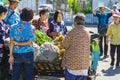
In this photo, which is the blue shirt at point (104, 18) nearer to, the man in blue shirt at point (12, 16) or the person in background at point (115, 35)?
the person in background at point (115, 35)

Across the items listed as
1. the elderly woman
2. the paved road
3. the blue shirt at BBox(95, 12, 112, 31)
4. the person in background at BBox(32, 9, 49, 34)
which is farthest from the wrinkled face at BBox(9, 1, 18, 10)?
the blue shirt at BBox(95, 12, 112, 31)

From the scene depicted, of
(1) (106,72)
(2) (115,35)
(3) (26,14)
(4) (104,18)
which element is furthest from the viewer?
(4) (104,18)

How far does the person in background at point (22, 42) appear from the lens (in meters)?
6.62

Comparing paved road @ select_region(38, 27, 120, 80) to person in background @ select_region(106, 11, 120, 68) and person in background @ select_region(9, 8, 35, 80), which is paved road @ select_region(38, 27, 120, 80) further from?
person in background @ select_region(9, 8, 35, 80)

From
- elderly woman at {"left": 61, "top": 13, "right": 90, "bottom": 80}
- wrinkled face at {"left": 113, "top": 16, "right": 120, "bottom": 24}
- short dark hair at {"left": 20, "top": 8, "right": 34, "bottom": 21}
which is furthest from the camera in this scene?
wrinkled face at {"left": 113, "top": 16, "right": 120, "bottom": 24}

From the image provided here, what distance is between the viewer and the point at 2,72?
24.2 feet

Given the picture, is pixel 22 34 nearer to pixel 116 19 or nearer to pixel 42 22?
pixel 42 22

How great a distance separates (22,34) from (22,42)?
0.14 metres

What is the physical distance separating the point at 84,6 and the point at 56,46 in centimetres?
3831

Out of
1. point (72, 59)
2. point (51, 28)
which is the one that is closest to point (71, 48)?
point (72, 59)

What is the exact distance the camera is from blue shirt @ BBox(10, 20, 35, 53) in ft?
21.7

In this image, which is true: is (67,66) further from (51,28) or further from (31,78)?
(51,28)

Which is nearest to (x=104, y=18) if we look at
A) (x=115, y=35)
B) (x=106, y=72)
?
(x=115, y=35)

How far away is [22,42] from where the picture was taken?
6.65 meters
